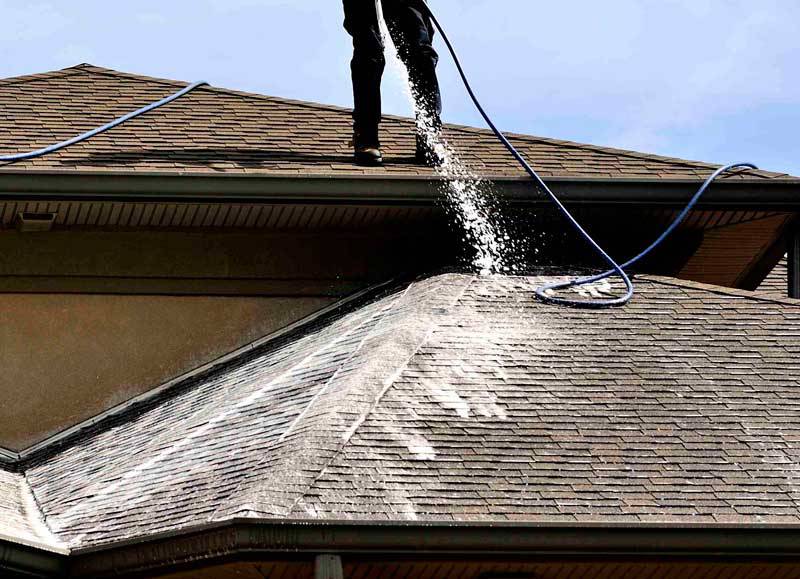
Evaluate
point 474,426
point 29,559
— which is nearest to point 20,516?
point 29,559

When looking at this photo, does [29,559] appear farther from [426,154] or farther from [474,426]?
[426,154]

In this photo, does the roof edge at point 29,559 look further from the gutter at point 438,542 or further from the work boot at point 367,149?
the work boot at point 367,149

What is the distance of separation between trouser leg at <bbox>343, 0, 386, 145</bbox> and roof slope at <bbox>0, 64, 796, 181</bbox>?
32 cm

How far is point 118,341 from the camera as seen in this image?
1123 cm

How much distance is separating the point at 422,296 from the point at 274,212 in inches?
55.8

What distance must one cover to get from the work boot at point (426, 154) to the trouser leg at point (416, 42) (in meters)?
0.40

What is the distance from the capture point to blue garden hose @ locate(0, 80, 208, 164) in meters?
11.3

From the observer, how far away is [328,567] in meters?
7.29

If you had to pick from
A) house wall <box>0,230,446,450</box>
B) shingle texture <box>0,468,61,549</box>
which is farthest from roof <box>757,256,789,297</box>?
shingle texture <box>0,468,61,549</box>

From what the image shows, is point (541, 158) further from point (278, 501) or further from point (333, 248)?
point (278, 501)

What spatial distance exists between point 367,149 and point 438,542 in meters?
4.93

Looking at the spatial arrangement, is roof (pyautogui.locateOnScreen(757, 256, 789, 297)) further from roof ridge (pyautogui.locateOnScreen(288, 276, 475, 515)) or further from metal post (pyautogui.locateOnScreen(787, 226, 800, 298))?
roof ridge (pyautogui.locateOnScreen(288, 276, 475, 515))

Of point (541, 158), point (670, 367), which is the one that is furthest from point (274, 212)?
point (670, 367)

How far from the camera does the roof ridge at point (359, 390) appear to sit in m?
7.44
